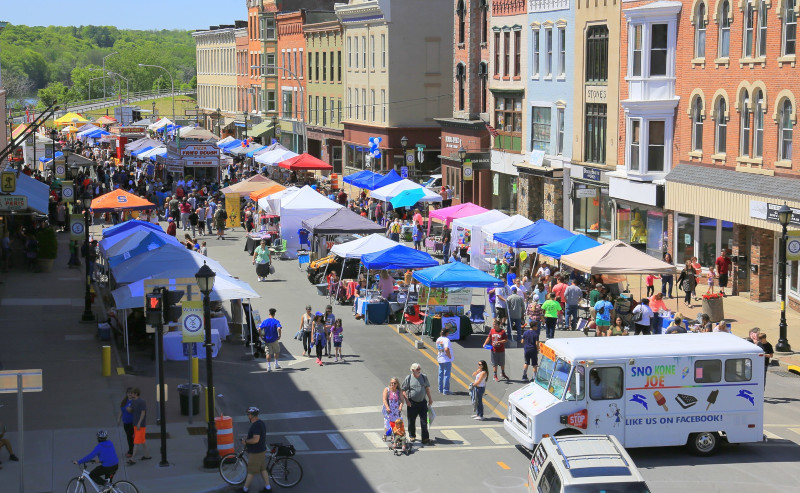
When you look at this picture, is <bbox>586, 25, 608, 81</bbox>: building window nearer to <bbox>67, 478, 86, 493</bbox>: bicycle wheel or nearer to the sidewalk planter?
the sidewalk planter

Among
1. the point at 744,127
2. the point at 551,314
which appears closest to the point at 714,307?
the point at 551,314

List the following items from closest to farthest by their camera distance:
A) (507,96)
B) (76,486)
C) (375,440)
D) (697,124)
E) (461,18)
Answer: (76,486), (375,440), (697,124), (507,96), (461,18)

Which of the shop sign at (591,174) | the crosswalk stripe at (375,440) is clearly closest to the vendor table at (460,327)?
the crosswalk stripe at (375,440)

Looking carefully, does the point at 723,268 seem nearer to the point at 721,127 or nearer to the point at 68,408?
the point at 721,127

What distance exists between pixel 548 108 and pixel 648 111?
10.8 metres

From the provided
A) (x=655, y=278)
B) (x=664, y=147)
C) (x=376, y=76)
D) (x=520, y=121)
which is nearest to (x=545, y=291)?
(x=655, y=278)

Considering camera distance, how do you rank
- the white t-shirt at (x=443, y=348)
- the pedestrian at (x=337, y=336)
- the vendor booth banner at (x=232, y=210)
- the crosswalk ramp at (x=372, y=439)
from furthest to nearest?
the vendor booth banner at (x=232, y=210), the pedestrian at (x=337, y=336), the white t-shirt at (x=443, y=348), the crosswalk ramp at (x=372, y=439)

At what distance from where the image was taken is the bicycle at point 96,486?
1767cm

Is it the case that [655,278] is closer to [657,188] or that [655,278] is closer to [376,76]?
[657,188]

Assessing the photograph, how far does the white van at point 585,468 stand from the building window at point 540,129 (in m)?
38.4

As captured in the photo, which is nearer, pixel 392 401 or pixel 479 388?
pixel 392 401

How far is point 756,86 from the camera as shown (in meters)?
36.6

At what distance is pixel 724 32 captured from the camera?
127 ft

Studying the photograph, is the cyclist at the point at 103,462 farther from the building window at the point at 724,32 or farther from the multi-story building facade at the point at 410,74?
the multi-story building facade at the point at 410,74
